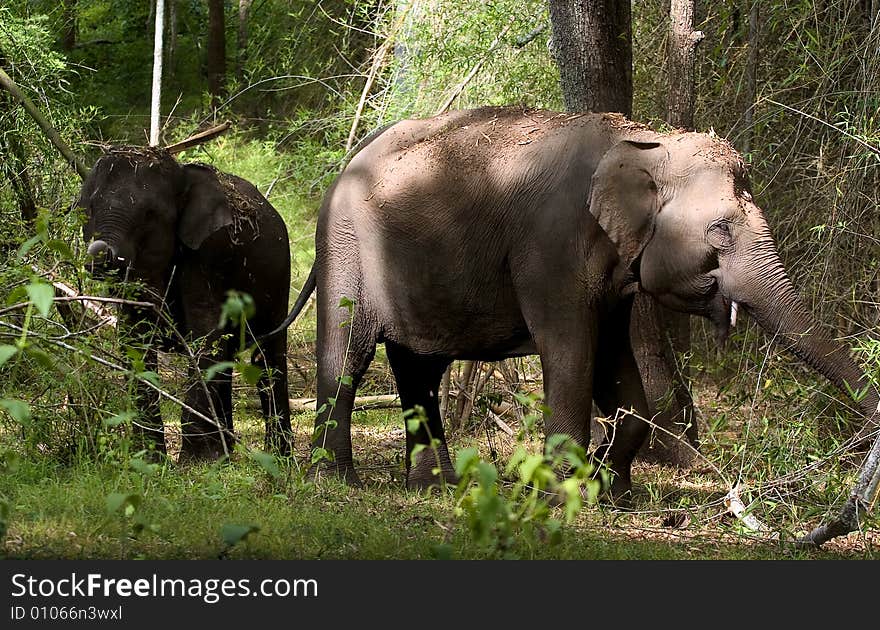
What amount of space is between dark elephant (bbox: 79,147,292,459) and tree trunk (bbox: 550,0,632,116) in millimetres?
2736

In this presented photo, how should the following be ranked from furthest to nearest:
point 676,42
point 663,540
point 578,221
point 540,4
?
1. point 540,4
2. point 676,42
3. point 578,221
4. point 663,540

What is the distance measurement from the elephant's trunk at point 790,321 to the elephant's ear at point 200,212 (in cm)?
421

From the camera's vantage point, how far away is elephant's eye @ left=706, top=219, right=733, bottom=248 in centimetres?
663

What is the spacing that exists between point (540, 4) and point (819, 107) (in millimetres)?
3593

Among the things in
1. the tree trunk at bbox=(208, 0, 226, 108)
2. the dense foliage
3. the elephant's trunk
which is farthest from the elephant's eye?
the tree trunk at bbox=(208, 0, 226, 108)

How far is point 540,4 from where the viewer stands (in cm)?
1064

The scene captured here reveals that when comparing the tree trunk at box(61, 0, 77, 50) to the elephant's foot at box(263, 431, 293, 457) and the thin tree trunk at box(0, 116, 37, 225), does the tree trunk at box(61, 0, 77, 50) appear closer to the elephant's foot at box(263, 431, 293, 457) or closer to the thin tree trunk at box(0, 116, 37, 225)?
the thin tree trunk at box(0, 116, 37, 225)

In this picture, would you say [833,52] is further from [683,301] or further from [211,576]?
[211,576]

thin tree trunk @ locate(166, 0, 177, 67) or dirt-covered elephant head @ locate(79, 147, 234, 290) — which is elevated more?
thin tree trunk @ locate(166, 0, 177, 67)

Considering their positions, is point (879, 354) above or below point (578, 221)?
below

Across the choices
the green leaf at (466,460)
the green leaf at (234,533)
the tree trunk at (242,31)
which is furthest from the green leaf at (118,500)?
the tree trunk at (242,31)

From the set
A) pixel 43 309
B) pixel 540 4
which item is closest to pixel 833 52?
pixel 540 4

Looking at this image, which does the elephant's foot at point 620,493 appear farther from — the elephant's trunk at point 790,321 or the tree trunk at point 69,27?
the tree trunk at point 69,27

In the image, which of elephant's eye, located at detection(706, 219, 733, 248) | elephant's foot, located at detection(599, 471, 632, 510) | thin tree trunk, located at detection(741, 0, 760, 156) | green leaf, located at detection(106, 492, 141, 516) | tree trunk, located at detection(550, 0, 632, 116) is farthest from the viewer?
thin tree trunk, located at detection(741, 0, 760, 156)
